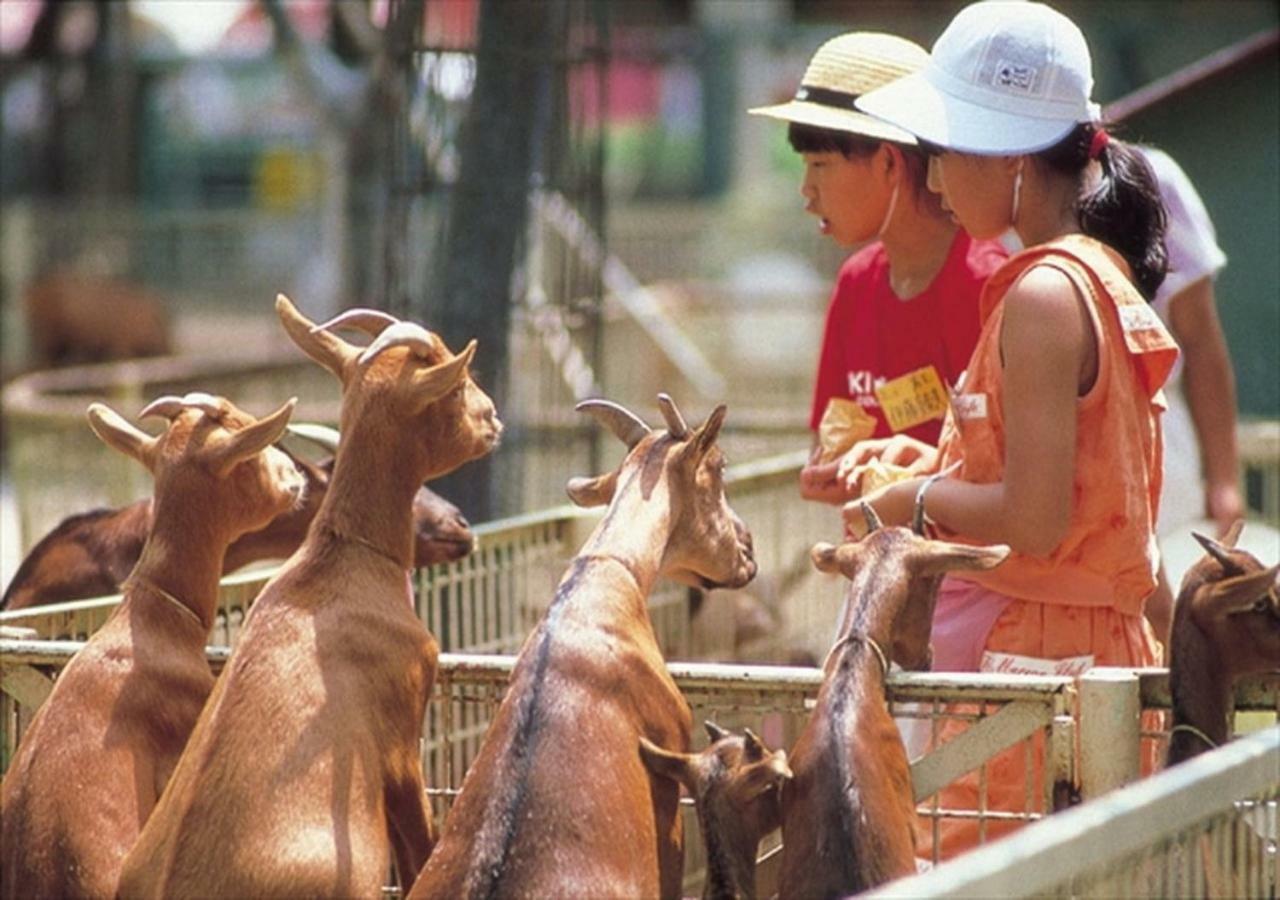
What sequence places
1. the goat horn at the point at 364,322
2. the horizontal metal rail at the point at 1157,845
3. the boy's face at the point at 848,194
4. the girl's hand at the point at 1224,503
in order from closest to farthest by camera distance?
1. the horizontal metal rail at the point at 1157,845
2. the goat horn at the point at 364,322
3. the boy's face at the point at 848,194
4. the girl's hand at the point at 1224,503

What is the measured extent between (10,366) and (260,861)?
20.3m

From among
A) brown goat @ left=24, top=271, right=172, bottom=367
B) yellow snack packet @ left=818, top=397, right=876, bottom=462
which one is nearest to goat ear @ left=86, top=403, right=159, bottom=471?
yellow snack packet @ left=818, top=397, right=876, bottom=462

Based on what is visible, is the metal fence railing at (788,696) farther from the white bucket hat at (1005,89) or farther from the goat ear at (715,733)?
the white bucket hat at (1005,89)

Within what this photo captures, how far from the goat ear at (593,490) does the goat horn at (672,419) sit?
148 mm

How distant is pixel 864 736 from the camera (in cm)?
396

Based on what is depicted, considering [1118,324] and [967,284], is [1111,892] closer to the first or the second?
[1118,324]

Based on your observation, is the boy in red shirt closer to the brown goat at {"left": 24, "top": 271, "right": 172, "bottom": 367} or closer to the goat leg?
the goat leg

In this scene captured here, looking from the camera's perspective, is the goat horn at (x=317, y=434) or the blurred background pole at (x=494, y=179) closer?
the goat horn at (x=317, y=434)

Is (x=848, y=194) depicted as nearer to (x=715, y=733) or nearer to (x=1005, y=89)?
(x=1005, y=89)

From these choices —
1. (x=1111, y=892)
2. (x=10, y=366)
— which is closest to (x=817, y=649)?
(x=1111, y=892)

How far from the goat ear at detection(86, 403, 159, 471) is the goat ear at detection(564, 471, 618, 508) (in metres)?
0.82

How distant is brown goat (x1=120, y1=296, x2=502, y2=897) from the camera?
4.08 metres

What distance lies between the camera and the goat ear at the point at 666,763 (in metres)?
4.04

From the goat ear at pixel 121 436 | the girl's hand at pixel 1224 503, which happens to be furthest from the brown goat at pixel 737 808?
the girl's hand at pixel 1224 503
